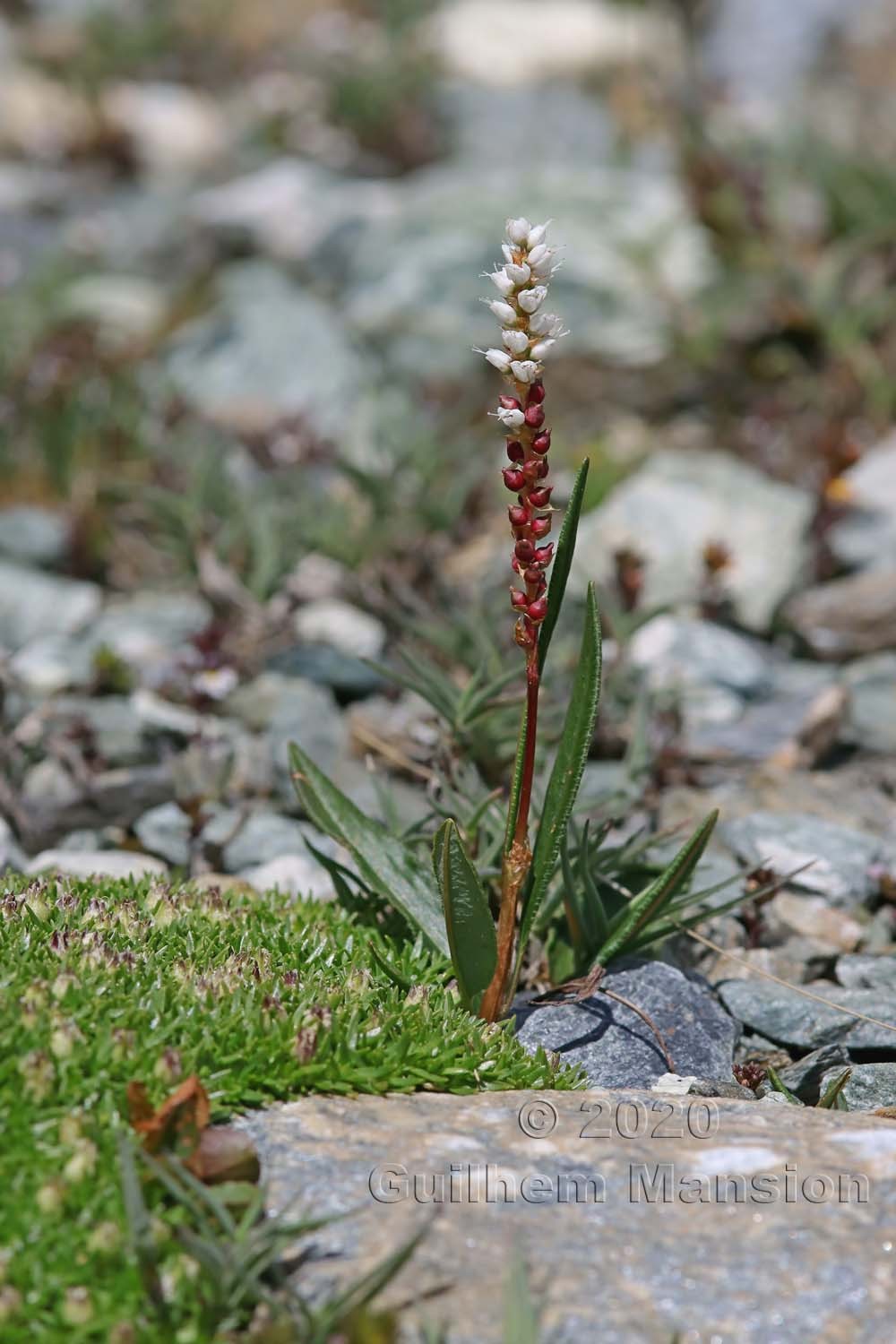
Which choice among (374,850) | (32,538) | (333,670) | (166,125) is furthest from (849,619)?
(166,125)

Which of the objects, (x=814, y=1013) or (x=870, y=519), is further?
(x=870, y=519)

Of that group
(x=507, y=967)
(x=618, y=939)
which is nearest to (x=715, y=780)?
(x=618, y=939)

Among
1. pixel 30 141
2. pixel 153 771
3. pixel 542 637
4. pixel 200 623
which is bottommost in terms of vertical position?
pixel 542 637

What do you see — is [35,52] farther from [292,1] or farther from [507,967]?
[507,967]

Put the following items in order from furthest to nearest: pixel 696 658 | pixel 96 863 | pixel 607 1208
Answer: pixel 696 658 < pixel 96 863 < pixel 607 1208

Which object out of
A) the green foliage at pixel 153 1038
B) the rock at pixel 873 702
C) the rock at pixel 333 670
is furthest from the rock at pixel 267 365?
the green foliage at pixel 153 1038

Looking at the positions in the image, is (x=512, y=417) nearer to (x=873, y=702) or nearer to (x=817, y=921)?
(x=817, y=921)

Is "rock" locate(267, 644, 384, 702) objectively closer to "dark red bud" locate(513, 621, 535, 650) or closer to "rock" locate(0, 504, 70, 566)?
"rock" locate(0, 504, 70, 566)

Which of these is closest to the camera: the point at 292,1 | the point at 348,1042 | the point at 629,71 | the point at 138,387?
the point at 348,1042
